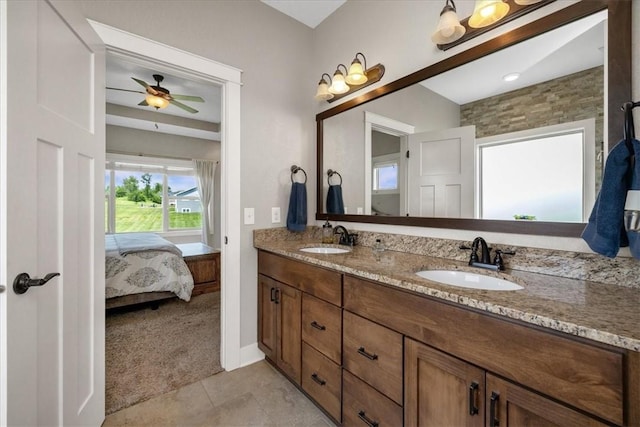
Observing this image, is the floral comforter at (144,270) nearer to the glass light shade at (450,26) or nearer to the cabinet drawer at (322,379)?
the cabinet drawer at (322,379)

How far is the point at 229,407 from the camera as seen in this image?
162 cm

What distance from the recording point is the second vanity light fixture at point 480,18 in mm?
1210

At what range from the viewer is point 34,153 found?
948 mm

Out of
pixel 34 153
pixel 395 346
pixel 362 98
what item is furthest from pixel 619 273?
pixel 34 153

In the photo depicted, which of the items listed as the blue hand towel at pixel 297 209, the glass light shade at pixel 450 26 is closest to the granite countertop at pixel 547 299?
the blue hand towel at pixel 297 209

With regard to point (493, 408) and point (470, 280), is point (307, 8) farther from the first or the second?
point (493, 408)

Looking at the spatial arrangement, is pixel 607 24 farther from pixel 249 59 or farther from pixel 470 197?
pixel 249 59

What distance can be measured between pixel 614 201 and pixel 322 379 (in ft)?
4.76

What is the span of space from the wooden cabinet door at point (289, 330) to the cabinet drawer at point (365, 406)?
409 mm

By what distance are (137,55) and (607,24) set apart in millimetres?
2283

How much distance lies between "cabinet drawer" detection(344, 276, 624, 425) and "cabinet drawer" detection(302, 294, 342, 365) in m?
0.33

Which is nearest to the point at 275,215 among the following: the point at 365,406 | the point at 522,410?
the point at 365,406

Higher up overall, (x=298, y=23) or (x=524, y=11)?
(x=298, y=23)

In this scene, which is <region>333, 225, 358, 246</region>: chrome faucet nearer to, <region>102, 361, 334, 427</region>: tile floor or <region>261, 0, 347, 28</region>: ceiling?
<region>102, 361, 334, 427</region>: tile floor
